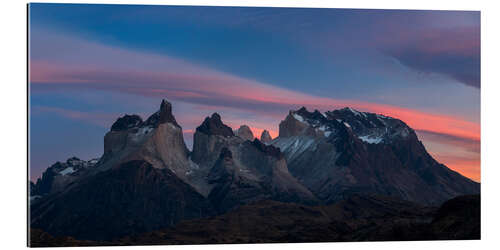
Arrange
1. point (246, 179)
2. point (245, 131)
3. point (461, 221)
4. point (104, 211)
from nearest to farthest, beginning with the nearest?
point (461, 221) < point (245, 131) < point (104, 211) < point (246, 179)

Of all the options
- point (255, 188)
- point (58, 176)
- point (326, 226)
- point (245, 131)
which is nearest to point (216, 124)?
point (245, 131)

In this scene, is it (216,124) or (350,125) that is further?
(350,125)

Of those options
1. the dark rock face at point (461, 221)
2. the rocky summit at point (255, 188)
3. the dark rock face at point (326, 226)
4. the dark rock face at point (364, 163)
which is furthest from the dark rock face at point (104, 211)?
the dark rock face at point (461, 221)

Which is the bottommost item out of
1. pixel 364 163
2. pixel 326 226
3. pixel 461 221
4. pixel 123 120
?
pixel 326 226

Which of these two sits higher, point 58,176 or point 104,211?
point 58,176

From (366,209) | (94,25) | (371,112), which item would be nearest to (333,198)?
(366,209)

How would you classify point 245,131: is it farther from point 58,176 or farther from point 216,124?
point 58,176
